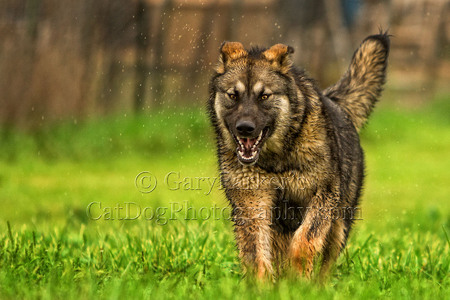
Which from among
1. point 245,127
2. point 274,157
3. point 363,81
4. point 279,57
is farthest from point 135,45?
point 245,127

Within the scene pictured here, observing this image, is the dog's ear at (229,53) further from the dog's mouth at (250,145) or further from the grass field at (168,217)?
the grass field at (168,217)

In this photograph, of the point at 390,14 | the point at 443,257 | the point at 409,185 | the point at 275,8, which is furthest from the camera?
the point at 390,14

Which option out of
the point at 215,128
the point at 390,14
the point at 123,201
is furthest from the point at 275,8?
the point at 215,128

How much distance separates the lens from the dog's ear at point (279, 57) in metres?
4.74

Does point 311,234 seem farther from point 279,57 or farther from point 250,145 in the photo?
point 279,57

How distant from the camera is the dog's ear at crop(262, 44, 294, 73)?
4.74 metres

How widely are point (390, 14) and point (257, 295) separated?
13636 mm

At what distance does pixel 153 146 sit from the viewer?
1091 cm

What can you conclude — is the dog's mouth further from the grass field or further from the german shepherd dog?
the grass field

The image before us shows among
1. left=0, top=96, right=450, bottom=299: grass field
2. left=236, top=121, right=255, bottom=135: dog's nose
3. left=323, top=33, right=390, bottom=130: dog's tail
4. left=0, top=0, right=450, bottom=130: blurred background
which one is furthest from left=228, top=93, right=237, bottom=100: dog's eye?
left=0, top=0, right=450, bottom=130: blurred background

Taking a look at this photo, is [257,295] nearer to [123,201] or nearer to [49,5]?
[123,201]

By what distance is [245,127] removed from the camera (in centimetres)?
443

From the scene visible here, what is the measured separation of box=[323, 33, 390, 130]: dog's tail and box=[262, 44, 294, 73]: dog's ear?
3.19ft

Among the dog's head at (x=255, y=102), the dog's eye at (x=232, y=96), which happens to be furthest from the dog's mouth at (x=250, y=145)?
the dog's eye at (x=232, y=96)
